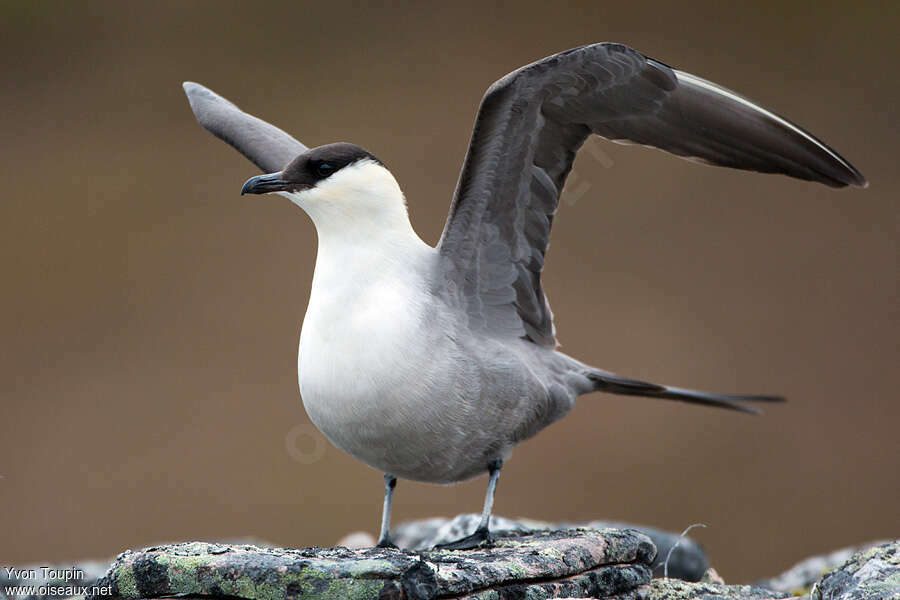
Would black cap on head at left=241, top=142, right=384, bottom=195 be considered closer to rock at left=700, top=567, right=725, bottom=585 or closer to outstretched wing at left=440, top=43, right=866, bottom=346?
outstretched wing at left=440, top=43, right=866, bottom=346

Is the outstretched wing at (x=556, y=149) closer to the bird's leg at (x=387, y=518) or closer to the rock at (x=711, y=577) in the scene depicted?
the bird's leg at (x=387, y=518)

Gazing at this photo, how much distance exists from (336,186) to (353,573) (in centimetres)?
107

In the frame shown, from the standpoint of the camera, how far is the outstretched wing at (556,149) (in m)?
2.61

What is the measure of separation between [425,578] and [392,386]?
630mm

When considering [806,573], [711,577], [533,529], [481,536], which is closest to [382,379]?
[481,536]

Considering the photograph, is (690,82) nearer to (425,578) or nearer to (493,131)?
(493,131)

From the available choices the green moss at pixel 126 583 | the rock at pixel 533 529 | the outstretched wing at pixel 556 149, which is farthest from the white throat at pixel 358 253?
the rock at pixel 533 529

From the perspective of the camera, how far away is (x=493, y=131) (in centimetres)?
261

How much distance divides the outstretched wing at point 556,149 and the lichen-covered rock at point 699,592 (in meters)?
0.80

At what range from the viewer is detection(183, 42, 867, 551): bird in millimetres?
2479

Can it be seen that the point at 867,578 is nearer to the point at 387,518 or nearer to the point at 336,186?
the point at 387,518

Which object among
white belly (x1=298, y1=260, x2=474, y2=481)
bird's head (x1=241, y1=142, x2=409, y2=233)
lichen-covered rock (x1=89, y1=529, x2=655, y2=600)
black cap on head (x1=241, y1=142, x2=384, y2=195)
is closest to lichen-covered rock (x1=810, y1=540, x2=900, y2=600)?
lichen-covered rock (x1=89, y1=529, x2=655, y2=600)

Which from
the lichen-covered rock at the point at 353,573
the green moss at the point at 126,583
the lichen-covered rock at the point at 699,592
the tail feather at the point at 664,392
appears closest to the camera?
the lichen-covered rock at the point at 353,573

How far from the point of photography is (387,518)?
2.69 metres
